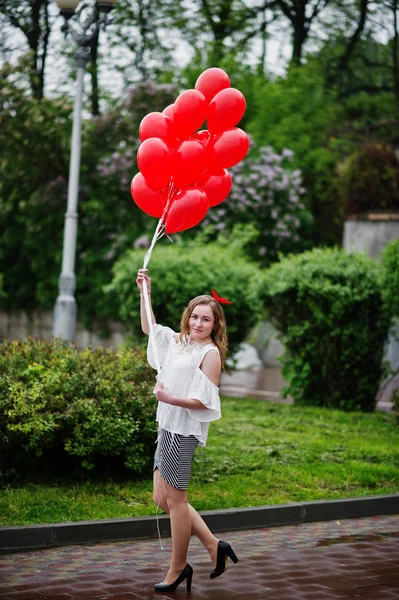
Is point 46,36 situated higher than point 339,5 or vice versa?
point 339,5

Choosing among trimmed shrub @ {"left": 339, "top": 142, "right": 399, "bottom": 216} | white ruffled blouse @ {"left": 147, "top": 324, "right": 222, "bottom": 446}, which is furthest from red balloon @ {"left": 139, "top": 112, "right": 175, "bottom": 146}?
trimmed shrub @ {"left": 339, "top": 142, "right": 399, "bottom": 216}

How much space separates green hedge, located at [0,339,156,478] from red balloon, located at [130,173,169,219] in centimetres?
202

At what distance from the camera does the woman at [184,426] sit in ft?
18.9

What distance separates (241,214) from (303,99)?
561cm

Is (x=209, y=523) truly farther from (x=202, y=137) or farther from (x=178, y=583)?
(x=202, y=137)

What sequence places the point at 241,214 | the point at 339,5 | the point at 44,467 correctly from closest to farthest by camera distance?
1. the point at 44,467
2. the point at 241,214
3. the point at 339,5

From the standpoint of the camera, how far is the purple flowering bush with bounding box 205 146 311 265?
2488 centimetres

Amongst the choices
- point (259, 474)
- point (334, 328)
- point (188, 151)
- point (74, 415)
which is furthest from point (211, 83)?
point (334, 328)

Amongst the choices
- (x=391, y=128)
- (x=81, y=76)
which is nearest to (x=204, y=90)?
(x=81, y=76)

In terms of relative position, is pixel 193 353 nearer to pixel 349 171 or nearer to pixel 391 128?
pixel 349 171

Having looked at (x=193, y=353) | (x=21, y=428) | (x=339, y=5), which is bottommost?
(x=21, y=428)

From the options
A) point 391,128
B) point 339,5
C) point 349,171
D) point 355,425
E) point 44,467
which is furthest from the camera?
point 339,5

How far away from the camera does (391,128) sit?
27.6 metres

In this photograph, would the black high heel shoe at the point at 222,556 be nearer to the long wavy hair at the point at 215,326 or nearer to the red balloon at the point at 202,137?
the long wavy hair at the point at 215,326
